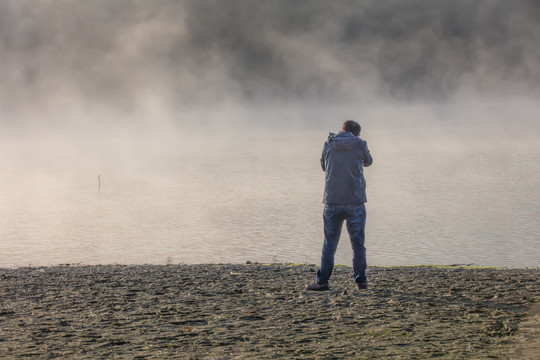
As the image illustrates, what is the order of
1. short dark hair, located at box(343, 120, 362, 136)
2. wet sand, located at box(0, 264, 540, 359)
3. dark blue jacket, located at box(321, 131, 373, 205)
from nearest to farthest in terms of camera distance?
wet sand, located at box(0, 264, 540, 359) → dark blue jacket, located at box(321, 131, 373, 205) → short dark hair, located at box(343, 120, 362, 136)

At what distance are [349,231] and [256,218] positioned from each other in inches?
763

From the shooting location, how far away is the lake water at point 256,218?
2177cm

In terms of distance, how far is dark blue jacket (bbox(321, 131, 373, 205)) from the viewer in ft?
36.8

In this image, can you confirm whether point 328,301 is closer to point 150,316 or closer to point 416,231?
point 150,316

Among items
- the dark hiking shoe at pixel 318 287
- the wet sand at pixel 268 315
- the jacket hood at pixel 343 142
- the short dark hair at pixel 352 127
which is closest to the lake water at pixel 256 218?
the wet sand at pixel 268 315

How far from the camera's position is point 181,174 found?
6481cm

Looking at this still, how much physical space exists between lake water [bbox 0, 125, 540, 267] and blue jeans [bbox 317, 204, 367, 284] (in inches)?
288

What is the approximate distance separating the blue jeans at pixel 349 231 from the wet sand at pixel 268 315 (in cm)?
30

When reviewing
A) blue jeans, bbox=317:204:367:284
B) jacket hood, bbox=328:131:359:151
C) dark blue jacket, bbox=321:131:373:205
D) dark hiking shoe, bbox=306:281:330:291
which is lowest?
dark hiking shoe, bbox=306:281:330:291

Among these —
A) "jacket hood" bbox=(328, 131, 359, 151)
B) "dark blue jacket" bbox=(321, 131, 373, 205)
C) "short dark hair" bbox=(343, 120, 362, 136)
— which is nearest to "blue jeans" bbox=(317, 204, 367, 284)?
"dark blue jacket" bbox=(321, 131, 373, 205)

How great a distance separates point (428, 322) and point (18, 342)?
4.44 metres

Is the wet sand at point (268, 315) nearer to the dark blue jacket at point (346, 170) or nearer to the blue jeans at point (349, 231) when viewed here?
the blue jeans at point (349, 231)

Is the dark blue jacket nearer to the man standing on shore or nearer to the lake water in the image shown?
the man standing on shore

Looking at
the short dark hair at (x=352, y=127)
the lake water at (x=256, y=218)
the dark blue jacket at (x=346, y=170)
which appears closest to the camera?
the dark blue jacket at (x=346, y=170)
